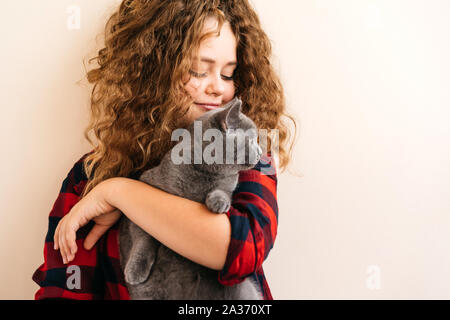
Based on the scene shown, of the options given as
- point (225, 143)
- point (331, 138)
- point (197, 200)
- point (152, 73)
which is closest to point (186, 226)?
point (197, 200)

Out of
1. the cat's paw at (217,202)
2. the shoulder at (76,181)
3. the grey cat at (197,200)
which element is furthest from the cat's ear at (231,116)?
the shoulder at (76,181)

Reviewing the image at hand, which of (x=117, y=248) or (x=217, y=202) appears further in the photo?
(x=117, y=248)

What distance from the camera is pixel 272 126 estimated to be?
1.12 m

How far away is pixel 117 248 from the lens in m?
0.93

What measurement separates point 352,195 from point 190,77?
26.0 inches

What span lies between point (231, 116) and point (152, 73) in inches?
14.1

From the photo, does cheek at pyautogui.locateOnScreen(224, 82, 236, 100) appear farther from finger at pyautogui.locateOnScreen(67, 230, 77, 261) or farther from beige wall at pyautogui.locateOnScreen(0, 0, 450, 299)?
finger at pyautogui.locateOnScreen(67, 230, 77, 261)

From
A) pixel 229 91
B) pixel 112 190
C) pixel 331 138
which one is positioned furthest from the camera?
pixel 331 138

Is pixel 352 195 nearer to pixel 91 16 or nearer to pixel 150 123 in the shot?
pixel 150 123

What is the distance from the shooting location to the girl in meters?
0.90

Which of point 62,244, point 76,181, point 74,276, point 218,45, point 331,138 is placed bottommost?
point 74,276

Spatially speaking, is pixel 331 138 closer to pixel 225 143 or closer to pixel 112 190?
pixel 225 143

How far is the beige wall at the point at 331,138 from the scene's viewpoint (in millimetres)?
1156

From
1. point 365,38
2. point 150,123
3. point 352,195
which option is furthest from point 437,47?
point 150,123
